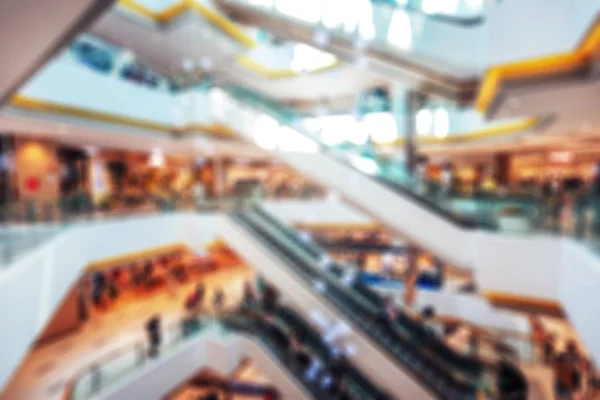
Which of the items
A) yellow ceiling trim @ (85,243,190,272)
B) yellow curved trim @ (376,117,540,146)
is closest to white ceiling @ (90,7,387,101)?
yellow curved trim @ (376,117,540,146)

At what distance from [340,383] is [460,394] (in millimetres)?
2542

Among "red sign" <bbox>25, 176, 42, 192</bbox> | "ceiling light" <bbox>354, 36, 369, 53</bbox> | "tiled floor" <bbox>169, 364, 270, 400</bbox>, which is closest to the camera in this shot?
"ceiling light" <bbox>354, 36, 369, 53</bbox>

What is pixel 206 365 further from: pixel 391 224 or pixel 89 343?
pixel 391 224

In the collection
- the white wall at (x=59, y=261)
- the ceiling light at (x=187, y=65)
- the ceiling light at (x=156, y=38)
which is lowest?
the white wall at (x=59, y=261)

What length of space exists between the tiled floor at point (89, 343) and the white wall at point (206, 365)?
156 centimetres

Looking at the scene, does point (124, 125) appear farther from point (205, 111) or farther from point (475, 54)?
point (475, 54)

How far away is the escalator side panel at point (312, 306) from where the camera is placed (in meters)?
7.42

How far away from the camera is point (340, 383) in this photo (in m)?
8.18

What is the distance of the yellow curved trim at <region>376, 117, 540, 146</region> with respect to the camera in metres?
8.86

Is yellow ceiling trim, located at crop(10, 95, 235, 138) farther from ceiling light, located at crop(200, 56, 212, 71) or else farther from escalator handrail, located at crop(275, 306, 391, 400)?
escalator handrail, located at crop(275, 306, 391, 400)

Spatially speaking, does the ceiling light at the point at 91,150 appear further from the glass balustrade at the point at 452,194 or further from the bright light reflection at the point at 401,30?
the bright light reflection at the point at 401,30

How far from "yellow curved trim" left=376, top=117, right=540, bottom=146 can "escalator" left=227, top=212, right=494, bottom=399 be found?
5528 mm

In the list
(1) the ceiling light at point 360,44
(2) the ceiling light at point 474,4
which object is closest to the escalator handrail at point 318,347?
(1) the ceiling light at point 360,44

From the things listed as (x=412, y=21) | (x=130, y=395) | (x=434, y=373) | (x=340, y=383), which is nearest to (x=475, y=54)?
(x=412, y=21)
